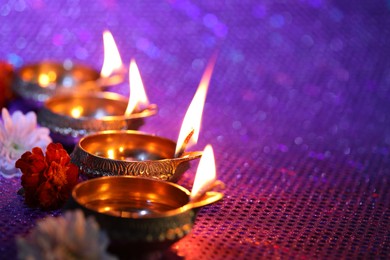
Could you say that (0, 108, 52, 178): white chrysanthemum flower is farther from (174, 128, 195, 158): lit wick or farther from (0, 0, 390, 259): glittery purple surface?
(174, 128, 195, 158): lit wick

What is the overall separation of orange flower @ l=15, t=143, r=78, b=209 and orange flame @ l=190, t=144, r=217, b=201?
0.16 meters

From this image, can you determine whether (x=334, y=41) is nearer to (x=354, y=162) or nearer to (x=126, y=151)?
(x=354, y=162)

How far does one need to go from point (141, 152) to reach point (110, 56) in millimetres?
292

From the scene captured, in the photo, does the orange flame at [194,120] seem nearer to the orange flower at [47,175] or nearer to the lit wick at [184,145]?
the lit wick at [184,145]

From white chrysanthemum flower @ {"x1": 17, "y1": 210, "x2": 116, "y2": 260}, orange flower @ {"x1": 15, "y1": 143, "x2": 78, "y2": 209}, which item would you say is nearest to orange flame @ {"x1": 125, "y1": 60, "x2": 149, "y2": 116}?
orange flower @ {"x1": 15, "y1": 143, "x2": 78, "y2": 209}

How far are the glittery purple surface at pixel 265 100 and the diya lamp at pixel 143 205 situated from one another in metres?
0.06

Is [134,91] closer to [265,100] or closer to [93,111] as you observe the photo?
[93,111]

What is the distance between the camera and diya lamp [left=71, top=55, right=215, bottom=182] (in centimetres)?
79

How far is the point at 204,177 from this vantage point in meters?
0.70

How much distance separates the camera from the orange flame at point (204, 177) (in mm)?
688

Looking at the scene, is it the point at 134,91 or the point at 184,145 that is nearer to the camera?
the point at 184,145

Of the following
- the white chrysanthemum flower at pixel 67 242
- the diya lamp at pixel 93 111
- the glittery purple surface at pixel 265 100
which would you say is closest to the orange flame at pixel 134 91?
the diya lamp at pixel 93 111

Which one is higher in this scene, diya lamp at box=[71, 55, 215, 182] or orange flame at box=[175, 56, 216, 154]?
orange flame at box=[175, 56, 216, 154]

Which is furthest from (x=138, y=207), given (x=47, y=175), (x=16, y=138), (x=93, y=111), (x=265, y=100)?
(x=265, y=100)
